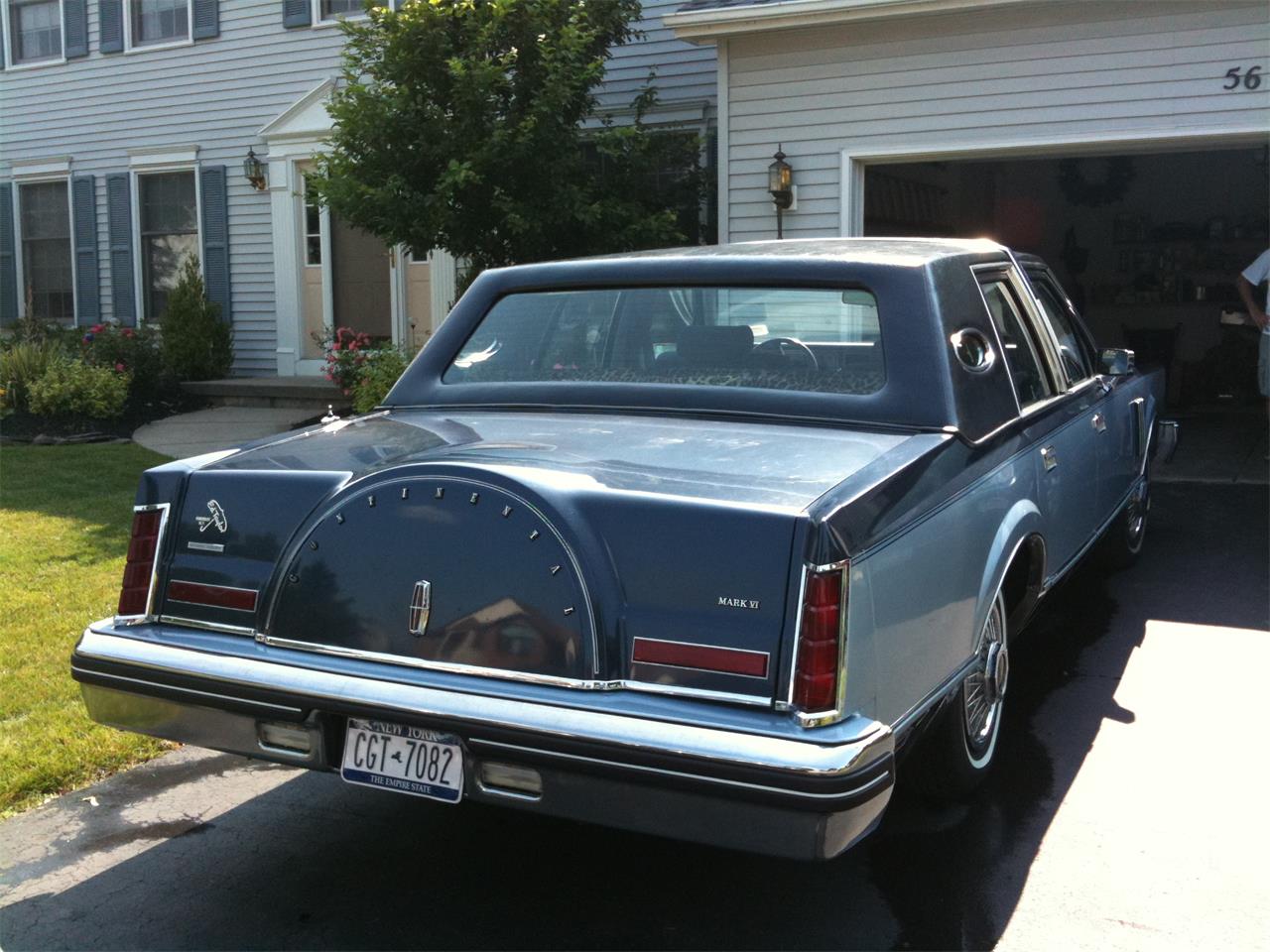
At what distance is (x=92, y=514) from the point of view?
27.5 ft

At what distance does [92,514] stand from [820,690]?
702 cm

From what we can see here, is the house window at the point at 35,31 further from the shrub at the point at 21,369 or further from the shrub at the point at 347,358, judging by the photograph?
the shrub at the point at 347,358

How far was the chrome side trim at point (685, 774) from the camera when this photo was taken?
2.46 m

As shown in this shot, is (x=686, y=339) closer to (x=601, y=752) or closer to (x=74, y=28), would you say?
(x=601, y=752)

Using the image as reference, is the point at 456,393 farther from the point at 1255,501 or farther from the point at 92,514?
the point at 1255,501

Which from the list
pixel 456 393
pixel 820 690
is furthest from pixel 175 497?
pixel 820 690

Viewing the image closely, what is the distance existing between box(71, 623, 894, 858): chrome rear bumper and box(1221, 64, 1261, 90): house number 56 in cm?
804

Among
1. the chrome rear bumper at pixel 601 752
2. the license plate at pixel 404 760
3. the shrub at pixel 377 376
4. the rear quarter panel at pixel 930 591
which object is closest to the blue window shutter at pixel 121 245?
the shrub at pixel 377 376

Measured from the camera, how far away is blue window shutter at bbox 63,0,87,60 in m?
16.4

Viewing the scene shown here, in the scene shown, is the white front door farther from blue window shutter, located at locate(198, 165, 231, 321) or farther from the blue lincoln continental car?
the blue lincoln continental car

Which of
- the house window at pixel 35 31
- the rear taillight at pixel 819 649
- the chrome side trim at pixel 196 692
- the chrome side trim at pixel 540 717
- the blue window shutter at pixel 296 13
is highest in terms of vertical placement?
the house window at pixel 35 31

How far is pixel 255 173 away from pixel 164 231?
214 cm

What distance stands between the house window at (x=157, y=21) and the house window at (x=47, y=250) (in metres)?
2.42

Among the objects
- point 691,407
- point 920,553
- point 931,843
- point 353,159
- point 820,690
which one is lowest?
point 931,843
